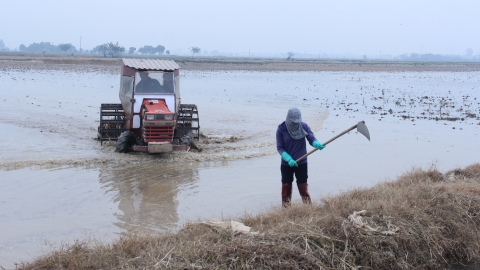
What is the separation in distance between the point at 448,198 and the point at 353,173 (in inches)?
175

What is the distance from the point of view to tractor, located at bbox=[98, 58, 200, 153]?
42.1ft

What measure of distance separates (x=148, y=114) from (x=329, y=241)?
742cm

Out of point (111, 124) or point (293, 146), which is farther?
point (111, 124)

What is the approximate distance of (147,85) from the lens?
1386 cm

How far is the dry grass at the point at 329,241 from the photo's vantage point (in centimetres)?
544

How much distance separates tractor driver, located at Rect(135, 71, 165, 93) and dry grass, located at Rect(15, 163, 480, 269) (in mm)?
7367

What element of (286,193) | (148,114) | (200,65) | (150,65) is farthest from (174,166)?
(200,65)

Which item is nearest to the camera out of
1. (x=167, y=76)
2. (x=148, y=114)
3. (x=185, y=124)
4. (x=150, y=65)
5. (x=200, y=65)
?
(x=148, y=114)

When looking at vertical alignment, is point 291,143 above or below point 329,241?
above

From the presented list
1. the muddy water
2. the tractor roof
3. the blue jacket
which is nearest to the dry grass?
the blue jacket

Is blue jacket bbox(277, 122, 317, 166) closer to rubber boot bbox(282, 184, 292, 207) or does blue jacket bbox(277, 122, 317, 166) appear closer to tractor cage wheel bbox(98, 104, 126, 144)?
rubber boot bbox(282, 184, 292, 207)

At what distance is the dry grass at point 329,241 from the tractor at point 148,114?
20.0ft

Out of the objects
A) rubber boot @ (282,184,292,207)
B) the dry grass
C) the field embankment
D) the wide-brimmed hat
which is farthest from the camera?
the field embankment

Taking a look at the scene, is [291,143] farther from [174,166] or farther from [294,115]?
[174,166]
